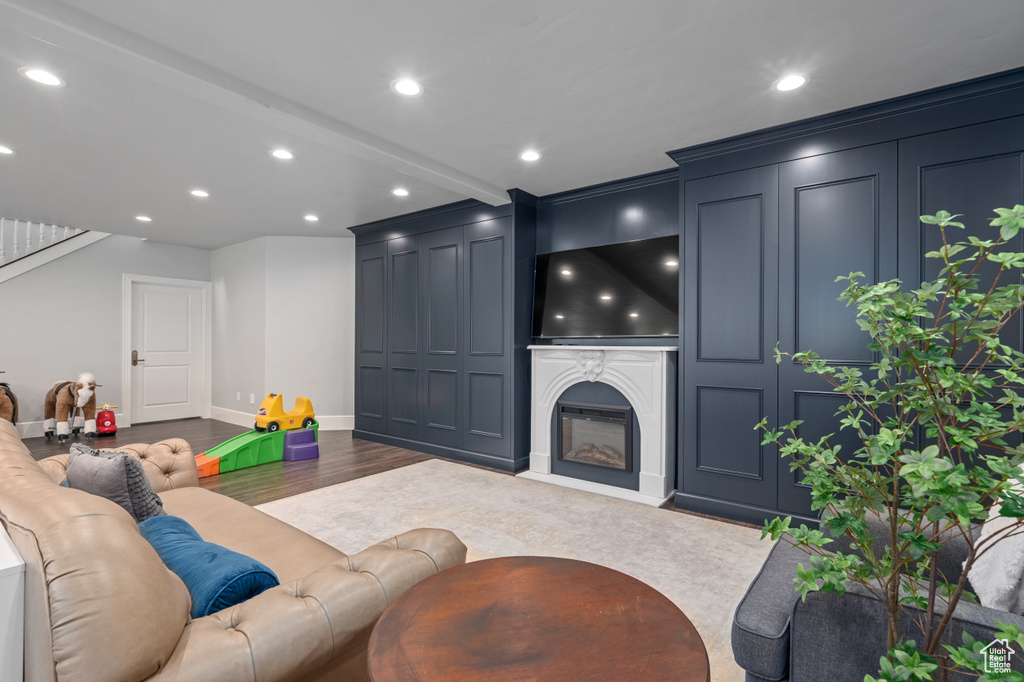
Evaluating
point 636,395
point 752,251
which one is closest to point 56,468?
point 636,395

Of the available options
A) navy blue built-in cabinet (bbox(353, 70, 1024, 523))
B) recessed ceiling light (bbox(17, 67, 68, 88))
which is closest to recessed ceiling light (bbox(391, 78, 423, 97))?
recessed ceiling light (bbox(17, 67, 68, 88))

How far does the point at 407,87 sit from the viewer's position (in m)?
2.72

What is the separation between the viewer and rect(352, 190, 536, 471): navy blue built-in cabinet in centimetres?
470

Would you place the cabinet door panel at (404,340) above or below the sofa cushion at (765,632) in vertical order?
above

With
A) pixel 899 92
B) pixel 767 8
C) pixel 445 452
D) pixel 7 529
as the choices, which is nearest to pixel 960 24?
pixel 899 92

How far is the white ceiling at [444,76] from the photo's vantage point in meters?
2.12

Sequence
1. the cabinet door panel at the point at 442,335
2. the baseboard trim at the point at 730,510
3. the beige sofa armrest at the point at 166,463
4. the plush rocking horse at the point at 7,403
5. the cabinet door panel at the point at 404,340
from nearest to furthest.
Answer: the beige sofa armrest at the point at 166,463 < the baseboard trim at the point at 730,510 < the cabinet door panel at the point at 442,335 < the plush rocking horse at the point at 7,403 < the cabinet door panel at the point at 404,340

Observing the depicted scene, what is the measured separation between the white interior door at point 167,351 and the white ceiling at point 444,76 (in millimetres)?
3135

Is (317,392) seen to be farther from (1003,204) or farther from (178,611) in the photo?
(1003,204)

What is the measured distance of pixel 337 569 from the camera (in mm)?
1276

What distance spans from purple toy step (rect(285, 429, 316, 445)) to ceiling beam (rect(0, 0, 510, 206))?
2.85 metres

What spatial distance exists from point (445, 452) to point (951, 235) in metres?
4.31

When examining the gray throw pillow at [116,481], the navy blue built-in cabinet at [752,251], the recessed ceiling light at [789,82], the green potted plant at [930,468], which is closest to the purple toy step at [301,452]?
the navy blue built-in cabinet at [752,251]

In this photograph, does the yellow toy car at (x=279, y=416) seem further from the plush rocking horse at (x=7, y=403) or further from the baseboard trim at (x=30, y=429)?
the baseboard trim at (x=30, y=429)
